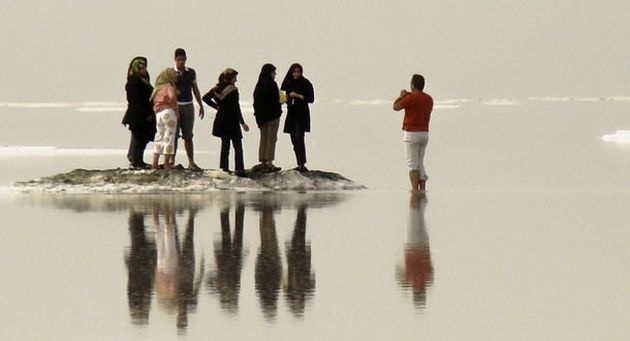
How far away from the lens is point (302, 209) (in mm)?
20500

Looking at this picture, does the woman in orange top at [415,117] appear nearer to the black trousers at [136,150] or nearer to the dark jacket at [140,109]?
the dark jacket at [140,109]

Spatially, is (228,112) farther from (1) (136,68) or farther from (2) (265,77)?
(1) (136,68)

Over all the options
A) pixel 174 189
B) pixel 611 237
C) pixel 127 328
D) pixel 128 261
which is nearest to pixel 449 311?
pixel 127 328

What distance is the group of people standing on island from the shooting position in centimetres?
2392

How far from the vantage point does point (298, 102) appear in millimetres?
24562

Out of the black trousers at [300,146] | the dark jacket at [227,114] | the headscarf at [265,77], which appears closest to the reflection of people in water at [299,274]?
the dark jacket at [227,114]

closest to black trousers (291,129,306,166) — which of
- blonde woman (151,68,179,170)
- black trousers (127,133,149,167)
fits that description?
blonde woman (151,68,179,170)

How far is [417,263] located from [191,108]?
10.9 m

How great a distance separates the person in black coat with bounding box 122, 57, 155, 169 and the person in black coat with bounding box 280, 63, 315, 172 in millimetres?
2189

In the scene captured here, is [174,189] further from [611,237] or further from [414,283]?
[414,283]

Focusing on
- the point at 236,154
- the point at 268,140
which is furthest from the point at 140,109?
the point at 268,140

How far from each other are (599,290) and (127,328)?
4.15 metres

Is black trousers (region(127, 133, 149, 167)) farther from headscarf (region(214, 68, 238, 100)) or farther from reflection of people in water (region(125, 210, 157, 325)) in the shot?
reflection of people in water (region(125, 210, 157, 325))

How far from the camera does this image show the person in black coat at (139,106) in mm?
24266
